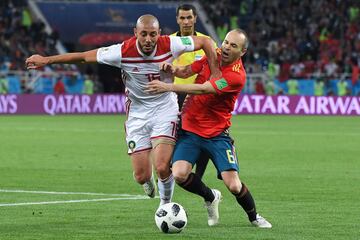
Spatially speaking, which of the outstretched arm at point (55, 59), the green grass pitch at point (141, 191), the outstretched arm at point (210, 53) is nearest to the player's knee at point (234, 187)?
the green grass pitch at point (141, 191)

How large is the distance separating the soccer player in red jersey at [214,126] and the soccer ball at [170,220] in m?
0.58

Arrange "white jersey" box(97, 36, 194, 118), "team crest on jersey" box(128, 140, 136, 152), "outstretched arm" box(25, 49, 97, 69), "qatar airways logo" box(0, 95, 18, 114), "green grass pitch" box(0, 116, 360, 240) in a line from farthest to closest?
"qatar airways logo" box(0, 95, 18, 114)
"team crest on jersey" box(128, 140, 136, 152)
"white jersey" box(97, 36, 194, 118)
"outstretched arm" box(25, 49, 97, 69)
"green grass pitch" box(0, 116, 360, 240)

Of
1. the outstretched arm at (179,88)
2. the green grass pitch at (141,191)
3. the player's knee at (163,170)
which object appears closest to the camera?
the outstretched arm at (179,88)

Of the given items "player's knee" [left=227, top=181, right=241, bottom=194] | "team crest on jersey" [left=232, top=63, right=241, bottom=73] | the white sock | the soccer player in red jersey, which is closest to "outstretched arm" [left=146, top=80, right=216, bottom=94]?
the soccer player in red jersey

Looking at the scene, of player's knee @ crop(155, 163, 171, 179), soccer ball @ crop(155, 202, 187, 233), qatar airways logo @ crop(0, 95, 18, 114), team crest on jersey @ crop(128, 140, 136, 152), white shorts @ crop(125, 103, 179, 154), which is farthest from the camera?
qatar airways logo @ crop(0, 95, 18, 114)

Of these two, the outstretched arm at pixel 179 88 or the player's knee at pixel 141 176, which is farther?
the player's knee at pixel 141 176

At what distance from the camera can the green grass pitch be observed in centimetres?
1080

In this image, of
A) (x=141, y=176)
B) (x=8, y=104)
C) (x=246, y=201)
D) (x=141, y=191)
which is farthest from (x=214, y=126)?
(x=8, y=104)

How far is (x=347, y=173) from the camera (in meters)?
18.1

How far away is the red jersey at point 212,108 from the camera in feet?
37.0

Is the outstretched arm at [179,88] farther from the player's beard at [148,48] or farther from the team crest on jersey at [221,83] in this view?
the player's beard at [148,48]

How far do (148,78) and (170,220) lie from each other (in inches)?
69.0

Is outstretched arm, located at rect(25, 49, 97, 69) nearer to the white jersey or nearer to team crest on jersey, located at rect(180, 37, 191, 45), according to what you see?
the white jersey

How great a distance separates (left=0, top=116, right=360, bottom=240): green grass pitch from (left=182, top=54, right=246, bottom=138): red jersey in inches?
40.6
